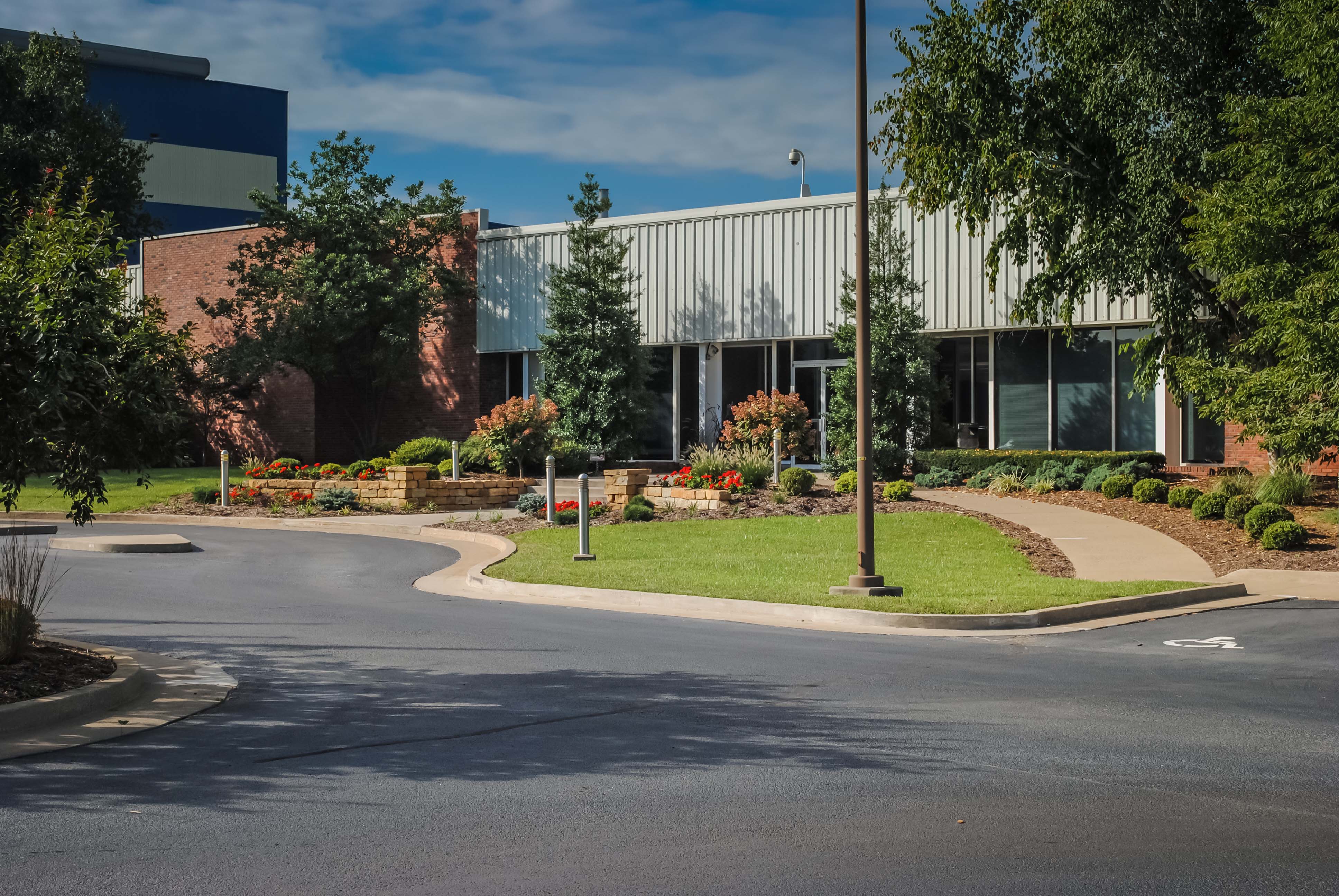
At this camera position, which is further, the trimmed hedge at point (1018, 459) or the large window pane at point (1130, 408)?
the large window pane at point (1130, 408)

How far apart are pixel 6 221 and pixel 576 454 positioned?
66.5ft

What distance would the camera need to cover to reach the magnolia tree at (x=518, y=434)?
29016 mm

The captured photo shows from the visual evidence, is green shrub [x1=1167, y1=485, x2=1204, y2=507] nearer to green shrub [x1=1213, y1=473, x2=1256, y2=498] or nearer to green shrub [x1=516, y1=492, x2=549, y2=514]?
green shrub [x1=1213, y1=473, x2=1256, y2=498]

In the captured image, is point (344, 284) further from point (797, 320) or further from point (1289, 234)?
point (1289, 234)

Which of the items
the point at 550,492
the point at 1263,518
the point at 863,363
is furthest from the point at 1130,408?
the point at 863,363

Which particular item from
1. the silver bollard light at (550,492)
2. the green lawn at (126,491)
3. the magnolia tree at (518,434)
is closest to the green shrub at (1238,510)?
the silver bollard light at (550,492)

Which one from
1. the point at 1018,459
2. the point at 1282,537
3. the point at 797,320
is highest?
the point at 797,320

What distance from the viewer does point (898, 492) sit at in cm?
2367

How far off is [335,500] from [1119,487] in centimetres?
1514

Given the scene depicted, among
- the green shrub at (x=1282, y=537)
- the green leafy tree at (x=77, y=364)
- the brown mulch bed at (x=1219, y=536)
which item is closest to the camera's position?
the green leafy tree at (x=77, y=364)

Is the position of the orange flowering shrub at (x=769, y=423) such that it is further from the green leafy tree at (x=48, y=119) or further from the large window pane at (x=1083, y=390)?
the green leafy tree at (x=48, y=119)

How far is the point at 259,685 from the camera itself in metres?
9.36

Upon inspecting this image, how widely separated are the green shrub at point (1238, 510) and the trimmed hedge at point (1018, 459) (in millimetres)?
5274

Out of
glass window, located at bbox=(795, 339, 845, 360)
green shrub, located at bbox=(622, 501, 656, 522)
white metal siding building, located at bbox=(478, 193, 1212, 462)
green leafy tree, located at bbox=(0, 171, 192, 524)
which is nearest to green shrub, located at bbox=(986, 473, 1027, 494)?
white metal siding building, located at bbox=(478, 193, 1212, 462)
